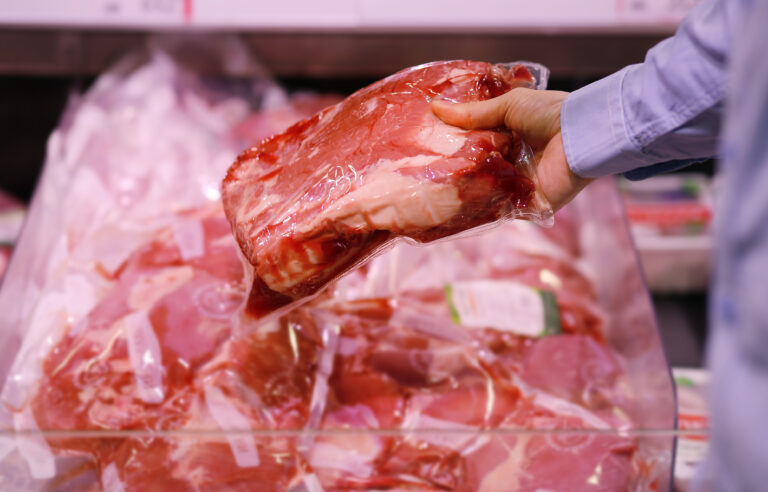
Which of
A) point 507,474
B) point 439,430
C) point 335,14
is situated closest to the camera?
point 439,430

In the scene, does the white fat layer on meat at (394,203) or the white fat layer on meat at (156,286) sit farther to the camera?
the white fat layer on meat at (156,286)

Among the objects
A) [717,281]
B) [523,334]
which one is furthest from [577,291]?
[717,281]

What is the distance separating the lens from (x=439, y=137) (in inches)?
36.3

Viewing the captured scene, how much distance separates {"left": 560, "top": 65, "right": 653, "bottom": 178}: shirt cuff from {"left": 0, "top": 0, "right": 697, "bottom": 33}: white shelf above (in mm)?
758

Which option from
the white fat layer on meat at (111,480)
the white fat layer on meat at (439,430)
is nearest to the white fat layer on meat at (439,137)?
the white fat layer on meat at (439,430)

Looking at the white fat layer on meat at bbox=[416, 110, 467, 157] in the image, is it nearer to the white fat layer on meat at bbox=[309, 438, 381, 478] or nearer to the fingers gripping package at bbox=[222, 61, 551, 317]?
the fingers gripping package at bbox=[222, 61, 551, 317]

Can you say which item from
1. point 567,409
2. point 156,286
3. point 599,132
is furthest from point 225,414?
point 599,132

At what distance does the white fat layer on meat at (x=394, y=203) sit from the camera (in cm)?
88

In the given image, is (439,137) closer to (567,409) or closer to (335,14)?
(567,409)

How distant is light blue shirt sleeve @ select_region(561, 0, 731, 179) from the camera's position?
799 millimetres

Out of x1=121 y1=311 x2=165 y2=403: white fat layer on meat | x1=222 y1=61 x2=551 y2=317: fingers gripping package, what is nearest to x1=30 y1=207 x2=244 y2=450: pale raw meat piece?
x1=121 y1=311 x2=165 y2=403: white fat layer on meat

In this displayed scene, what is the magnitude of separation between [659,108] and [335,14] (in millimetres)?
1022

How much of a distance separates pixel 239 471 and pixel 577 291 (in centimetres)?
88

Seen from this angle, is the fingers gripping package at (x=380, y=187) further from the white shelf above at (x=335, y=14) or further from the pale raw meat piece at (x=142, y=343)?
the white shelf above at (x=335, y=14)
